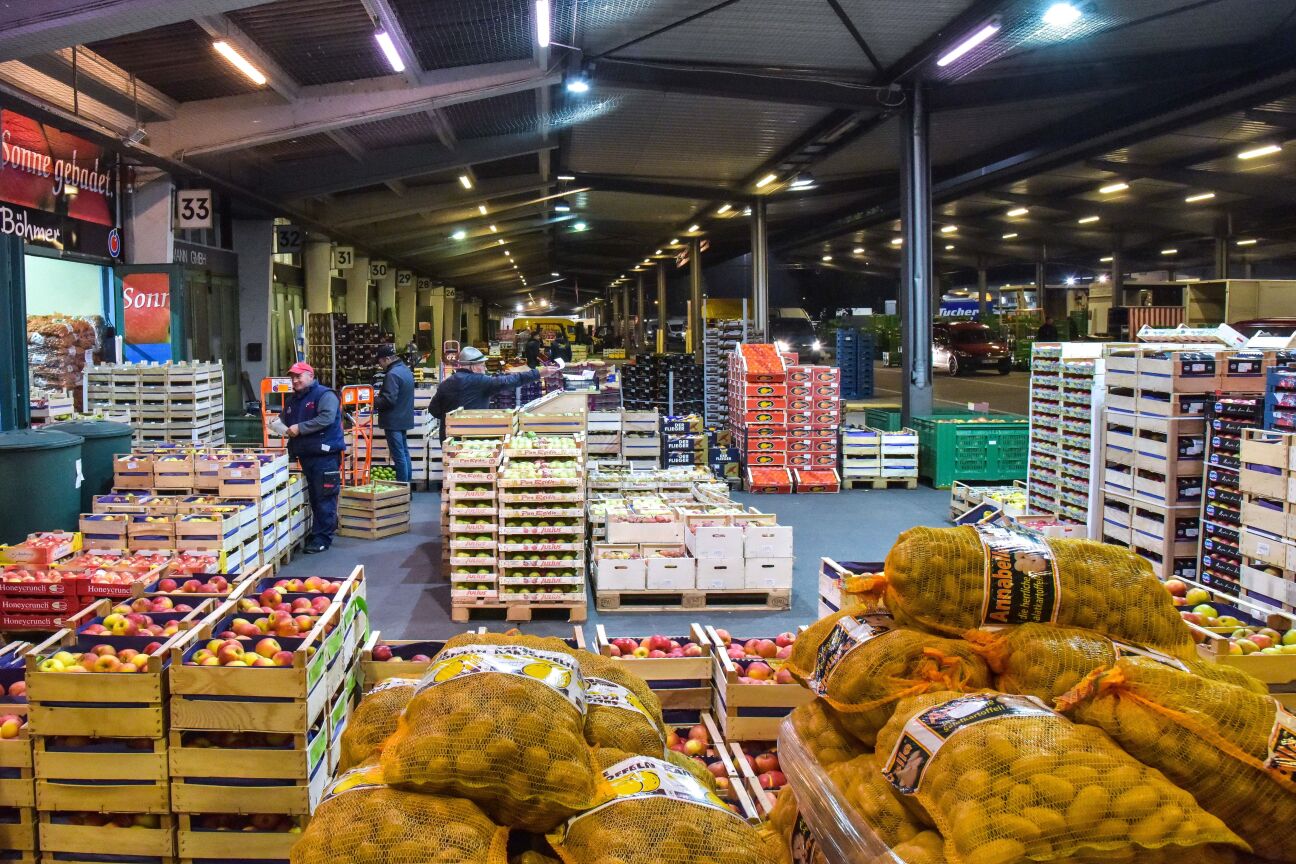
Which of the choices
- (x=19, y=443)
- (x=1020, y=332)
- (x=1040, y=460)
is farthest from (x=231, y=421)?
(x=1020, y=332)

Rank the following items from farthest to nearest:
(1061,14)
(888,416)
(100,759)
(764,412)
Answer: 1. (888,416)
2. (764,412)
3. (1061,14)
4. (100,759)

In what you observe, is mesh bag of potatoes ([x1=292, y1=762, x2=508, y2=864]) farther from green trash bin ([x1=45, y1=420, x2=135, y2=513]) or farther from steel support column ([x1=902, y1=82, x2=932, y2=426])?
steel support column ([x1=902, y1=82, x2=932, y2=426])

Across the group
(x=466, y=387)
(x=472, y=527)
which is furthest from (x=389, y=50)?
(x=472, y=527)

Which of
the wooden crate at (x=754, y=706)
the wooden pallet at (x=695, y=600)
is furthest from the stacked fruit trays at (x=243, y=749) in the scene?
the wooden pallet at (x=695, y=600)

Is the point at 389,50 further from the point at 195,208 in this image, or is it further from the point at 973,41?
the point at 973,41

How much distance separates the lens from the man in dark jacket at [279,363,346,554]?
33.1 ft

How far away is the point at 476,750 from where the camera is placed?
2.27 meters

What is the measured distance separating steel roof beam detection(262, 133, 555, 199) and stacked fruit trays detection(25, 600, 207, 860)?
15117 mm

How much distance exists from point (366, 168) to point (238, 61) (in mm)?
6502

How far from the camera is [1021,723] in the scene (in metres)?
2.28

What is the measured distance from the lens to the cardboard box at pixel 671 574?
8547 millimetres

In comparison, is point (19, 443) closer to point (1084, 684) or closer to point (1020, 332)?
point (1084, 684)

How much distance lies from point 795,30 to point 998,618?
1216cm

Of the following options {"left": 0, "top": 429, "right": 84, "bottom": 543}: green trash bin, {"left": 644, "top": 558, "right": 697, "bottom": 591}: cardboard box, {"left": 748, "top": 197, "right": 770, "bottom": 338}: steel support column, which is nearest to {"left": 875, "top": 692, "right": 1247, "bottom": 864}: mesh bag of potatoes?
{"left": 644, "top": 558, "right": 697, "bottom": 591}: cardboard box
